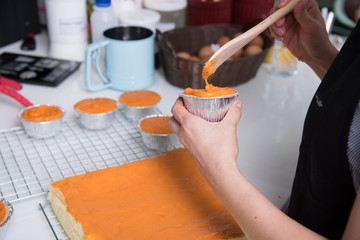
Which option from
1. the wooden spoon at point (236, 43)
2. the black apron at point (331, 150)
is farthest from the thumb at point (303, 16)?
the black apron at point (331, 150)

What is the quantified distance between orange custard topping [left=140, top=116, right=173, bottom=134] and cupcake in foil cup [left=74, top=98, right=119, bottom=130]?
97 mm

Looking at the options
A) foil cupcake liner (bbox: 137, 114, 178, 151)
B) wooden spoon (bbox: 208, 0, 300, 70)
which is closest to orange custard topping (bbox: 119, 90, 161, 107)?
foil cupcake liner (bbox: 137, 114, 178, 151)

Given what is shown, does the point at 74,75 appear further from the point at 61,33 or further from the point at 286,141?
the point at 286,141

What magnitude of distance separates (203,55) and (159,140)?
505mm

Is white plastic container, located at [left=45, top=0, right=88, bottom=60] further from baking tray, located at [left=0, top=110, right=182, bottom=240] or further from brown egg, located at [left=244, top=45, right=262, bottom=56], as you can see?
brown egg, located at [left=244, top=45, right=262, bottom=56]

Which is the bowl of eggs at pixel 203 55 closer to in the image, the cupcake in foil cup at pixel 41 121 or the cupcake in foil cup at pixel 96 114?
the cupcake in foil cup at pixel 96 114

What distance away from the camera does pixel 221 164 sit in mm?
617

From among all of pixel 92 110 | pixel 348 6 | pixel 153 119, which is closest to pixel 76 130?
pixel 92 110

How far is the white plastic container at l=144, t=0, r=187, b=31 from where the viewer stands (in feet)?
4.81

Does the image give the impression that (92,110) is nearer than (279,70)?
Yes

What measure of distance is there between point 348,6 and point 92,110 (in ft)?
6.07

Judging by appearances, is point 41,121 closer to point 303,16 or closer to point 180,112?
point 180,112

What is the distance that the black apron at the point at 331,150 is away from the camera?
57cm

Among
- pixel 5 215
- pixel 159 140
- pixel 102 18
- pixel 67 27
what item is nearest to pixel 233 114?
pixel 159 140
